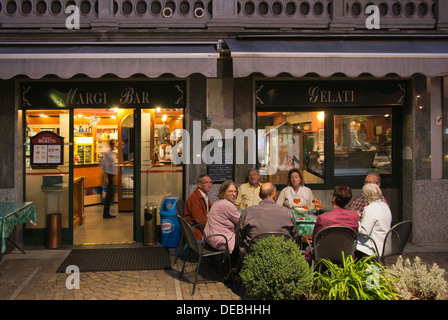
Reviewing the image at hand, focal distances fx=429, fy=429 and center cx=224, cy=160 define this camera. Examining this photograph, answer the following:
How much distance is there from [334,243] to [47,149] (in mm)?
5771

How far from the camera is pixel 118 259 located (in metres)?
7.18

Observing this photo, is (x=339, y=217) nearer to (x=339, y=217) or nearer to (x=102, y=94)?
(x=339, y=217)

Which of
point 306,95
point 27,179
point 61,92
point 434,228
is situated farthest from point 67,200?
point 434,228

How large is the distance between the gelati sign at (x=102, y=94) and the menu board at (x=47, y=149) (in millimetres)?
569

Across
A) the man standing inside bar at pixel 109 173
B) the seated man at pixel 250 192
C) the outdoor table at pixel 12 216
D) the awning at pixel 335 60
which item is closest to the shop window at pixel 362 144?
the awning at pixel 335 60

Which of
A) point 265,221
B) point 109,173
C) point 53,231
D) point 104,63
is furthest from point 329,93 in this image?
point 53,231

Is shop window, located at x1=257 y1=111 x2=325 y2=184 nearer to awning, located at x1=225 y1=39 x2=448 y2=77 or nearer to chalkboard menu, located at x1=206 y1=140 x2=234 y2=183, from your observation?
chalkboard menu, located at x1=206 y1=140 x2=234 y2=183

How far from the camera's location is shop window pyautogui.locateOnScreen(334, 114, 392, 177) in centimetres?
862

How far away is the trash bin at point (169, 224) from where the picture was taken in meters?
7.77

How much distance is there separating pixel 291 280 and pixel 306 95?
4.81m

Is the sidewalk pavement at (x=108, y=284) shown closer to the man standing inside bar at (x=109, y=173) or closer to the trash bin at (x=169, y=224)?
the trash bin at (x=169, y=224)

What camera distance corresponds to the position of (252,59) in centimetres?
664

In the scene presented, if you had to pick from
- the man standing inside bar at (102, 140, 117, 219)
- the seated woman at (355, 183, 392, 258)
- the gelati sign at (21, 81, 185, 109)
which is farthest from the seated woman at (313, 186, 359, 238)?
the man standing inside bar at (102, 140, 117, 219)

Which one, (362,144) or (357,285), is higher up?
(362,144)
